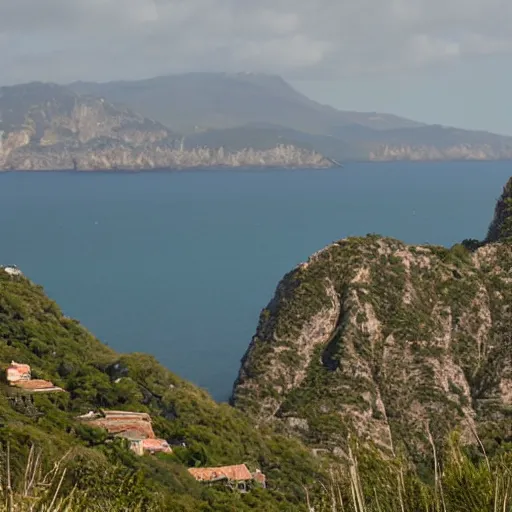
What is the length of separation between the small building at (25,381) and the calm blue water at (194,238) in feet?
64.1

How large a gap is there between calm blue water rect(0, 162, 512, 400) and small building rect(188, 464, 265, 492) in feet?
70.7

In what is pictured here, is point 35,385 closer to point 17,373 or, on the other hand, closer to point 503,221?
point 17,373

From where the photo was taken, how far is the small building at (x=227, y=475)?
56.8 ft

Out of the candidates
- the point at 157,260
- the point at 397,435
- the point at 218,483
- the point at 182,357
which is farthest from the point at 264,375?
the point at 157,260

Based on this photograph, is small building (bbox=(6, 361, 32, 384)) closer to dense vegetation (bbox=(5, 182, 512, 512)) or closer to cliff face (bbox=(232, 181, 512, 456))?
dense vegetation (bbox=(5, 182, 512, 512))

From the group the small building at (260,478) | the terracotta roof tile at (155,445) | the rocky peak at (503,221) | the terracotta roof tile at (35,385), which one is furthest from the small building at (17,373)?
the rocky peak at (503,221)

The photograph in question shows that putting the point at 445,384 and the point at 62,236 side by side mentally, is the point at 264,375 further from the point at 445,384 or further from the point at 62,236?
the point at 62,236

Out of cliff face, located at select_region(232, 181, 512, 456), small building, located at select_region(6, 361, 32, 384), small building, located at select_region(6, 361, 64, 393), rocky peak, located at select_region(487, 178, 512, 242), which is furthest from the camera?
rocky peak, located at select_region(487, 178, 512, 242)

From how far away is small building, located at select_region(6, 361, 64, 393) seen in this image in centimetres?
2002

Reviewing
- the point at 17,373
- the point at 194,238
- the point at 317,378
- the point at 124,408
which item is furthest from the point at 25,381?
the point at 194,238

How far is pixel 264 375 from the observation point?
1144 inches

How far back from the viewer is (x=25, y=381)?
20.5 metres

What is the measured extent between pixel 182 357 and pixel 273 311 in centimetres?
1810

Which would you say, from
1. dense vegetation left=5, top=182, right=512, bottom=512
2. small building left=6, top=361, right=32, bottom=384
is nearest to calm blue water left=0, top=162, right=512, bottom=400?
dense vegetation left=5, top=182, right=512, bottom=512
